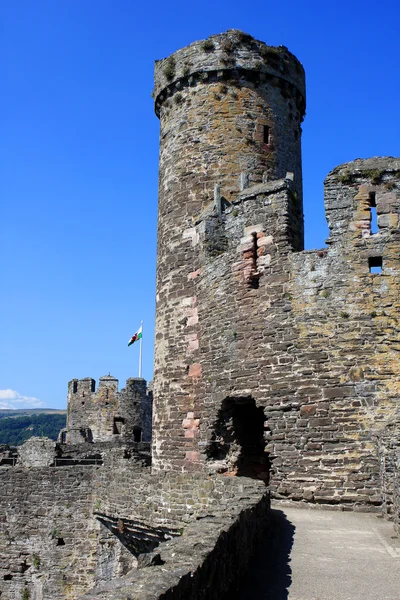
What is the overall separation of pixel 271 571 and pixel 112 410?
28.5m

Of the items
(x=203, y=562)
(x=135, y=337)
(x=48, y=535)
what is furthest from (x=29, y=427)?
(x=203, y=562)

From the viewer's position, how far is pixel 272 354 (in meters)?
13.1

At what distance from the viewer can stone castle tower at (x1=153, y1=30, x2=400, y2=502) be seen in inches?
476

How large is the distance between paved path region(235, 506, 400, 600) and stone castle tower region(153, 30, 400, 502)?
237cm

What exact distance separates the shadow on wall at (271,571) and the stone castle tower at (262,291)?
352cm

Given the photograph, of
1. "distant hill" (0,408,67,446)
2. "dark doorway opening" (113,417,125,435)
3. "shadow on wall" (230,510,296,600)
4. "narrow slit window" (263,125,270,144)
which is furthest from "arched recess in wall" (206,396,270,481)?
"distant hill" (0,408,67,446)

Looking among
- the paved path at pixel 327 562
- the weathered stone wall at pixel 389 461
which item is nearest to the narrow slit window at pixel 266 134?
the weathered stone wall at pixel 389 461

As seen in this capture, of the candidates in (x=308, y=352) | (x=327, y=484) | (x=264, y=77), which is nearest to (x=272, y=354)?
(x=308, y=352)

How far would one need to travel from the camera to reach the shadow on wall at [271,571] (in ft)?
19.2

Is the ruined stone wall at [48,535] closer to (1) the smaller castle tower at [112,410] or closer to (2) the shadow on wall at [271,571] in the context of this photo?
(2) the shadow on wall at [271,571]

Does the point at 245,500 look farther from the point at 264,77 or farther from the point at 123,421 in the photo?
the point at 123,421

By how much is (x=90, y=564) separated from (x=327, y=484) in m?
6.58

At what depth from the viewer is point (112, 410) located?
34.5m

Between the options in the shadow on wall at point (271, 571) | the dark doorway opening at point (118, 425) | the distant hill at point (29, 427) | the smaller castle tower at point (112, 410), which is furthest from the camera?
the distant hill at point (29, 427)
